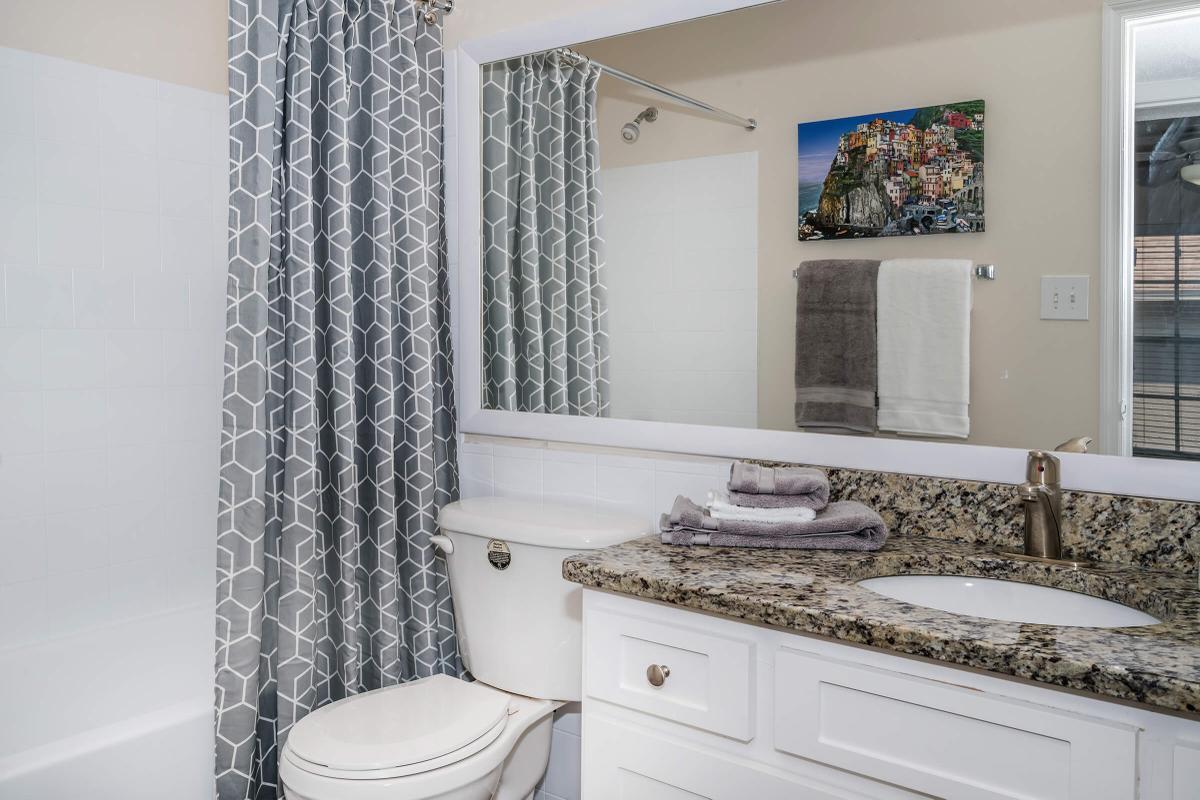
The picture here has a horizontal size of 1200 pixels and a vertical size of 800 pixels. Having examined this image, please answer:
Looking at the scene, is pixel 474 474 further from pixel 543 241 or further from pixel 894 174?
pixel 894 174

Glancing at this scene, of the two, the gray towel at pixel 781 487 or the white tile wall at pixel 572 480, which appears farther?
the white tile wall at pixel 572 480

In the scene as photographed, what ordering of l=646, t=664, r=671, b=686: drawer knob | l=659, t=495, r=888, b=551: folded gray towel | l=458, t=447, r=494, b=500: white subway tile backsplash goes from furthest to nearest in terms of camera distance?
l=458, t=447, r=494, b=500: white subway tile backsplash
l=659, t=495, r=888, b=551: folded gray towel
l=646, t=664, r=671, b=686: drawer knob

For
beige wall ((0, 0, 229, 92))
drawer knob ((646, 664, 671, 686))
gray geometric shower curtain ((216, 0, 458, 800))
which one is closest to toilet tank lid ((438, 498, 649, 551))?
gray geometric shower curtain ((216, 0, 458, 800))

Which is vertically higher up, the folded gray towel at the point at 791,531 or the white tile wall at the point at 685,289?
the white tile wall at the point at 685,289

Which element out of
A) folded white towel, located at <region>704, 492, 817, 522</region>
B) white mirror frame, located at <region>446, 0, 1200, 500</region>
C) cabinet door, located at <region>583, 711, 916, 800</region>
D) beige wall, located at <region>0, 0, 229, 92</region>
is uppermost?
beige wall, located at <region>0, 0, 229, 92</region>

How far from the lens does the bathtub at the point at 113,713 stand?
162 centimetres

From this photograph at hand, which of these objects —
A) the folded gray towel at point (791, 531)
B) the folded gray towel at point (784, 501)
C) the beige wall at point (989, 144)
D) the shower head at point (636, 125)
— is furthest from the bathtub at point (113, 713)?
the shower head at point (636, 125)

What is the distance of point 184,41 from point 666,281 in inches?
61.0

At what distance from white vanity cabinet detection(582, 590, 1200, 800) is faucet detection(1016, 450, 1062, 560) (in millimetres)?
432

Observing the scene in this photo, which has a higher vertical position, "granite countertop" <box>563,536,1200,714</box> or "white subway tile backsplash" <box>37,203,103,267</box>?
"white subway tile backsplash" <box>37,203,103,267</box>

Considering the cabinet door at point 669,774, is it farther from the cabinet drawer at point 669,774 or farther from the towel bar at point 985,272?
the towel bar at point 985,272

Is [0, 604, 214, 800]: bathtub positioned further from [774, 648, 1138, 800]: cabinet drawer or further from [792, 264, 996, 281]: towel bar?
[792, 264, 996, 281]: towel bar

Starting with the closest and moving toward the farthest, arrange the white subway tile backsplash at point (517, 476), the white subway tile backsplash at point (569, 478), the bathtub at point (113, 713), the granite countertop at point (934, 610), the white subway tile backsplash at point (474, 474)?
the granite countertop at point (934, 610) → the bathtub at point (113, 713) → the white subway tile backsplash at point (569, 478) → the white subway tile backsplash at point (517, 476) → the white subway tile backsplash at point (474, 474)

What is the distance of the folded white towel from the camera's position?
140cm
